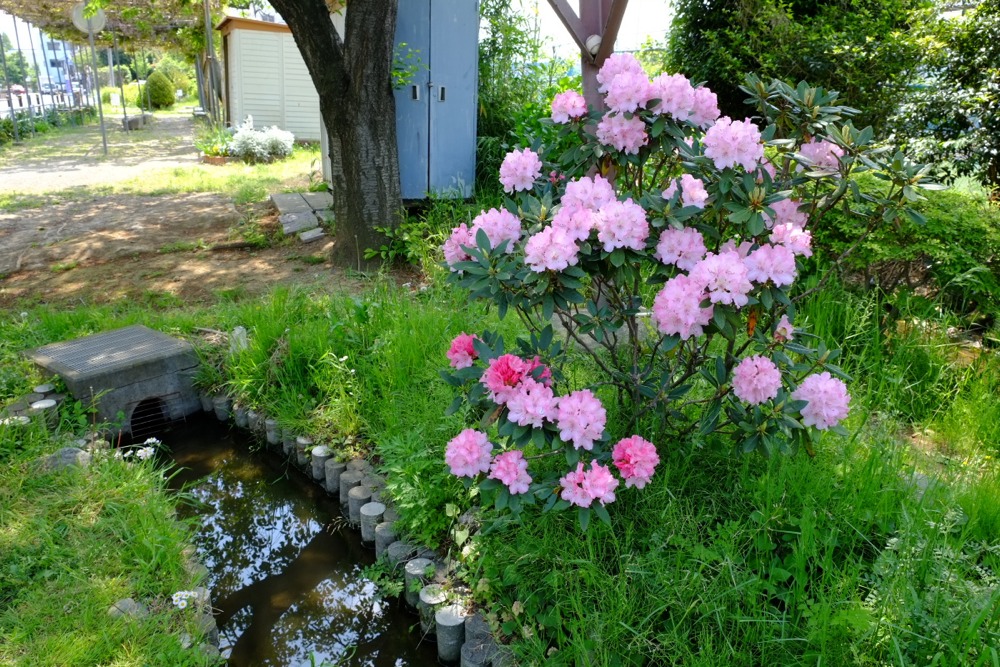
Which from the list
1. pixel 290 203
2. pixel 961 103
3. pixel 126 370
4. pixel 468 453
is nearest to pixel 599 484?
pixel 468 453

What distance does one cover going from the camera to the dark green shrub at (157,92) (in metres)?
30.1

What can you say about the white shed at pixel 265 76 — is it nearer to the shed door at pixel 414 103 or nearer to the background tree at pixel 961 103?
the shed door at pixel 414 103

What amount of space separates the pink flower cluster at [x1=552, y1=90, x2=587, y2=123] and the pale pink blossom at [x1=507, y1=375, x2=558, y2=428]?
1013 millimetres

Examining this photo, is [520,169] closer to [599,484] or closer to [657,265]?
[657,265]

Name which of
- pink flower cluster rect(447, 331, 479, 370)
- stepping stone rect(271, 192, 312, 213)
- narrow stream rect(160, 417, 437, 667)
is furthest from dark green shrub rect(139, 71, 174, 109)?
pink flower cluster rect(447, 331, 479, 370)

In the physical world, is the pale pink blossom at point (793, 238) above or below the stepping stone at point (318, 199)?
above

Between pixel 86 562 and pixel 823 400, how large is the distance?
2724 millimetres

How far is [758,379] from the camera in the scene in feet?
6.86

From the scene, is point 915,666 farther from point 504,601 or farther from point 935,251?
point 935,251

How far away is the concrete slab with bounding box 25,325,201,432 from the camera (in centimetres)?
392

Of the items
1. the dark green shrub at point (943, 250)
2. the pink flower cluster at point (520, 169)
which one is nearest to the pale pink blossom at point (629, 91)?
the pink flower cluster at point (520, 169)

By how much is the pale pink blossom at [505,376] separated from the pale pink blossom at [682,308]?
1.45 ft

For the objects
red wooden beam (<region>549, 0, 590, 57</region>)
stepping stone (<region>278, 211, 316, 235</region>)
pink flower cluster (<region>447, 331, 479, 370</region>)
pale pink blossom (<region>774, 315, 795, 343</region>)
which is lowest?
stepping stone (<region>278, 211, 316, 235</region>)

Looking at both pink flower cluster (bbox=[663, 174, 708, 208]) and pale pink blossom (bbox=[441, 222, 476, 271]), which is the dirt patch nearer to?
pale pink blossom (bbox=[441, 222, 476, 271])
